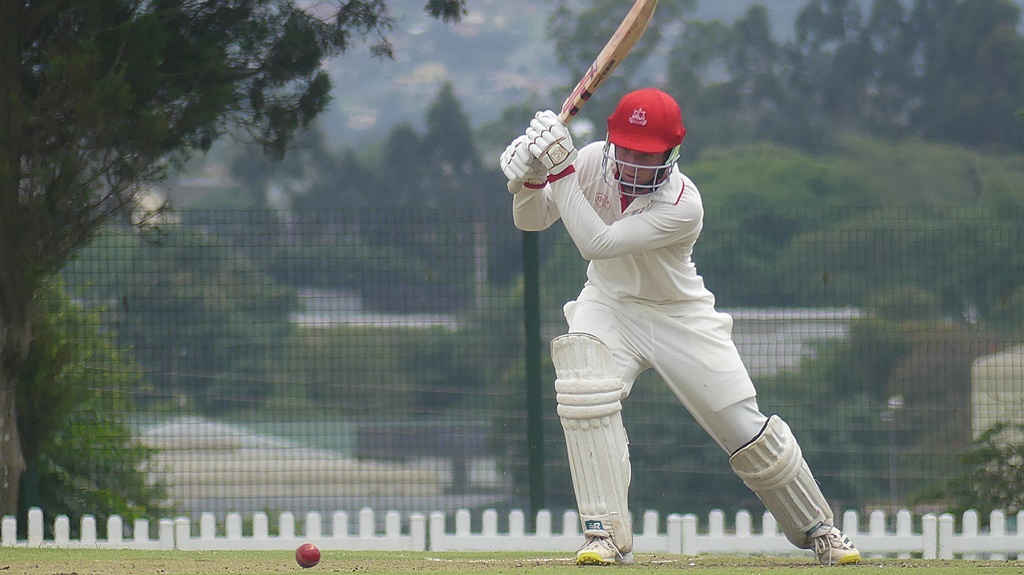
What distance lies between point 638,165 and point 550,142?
38 cm

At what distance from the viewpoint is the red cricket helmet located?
16.2ft

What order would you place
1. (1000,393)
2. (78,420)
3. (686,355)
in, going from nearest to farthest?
1. (686,355)
2. (78,420)
3. (1000,393)

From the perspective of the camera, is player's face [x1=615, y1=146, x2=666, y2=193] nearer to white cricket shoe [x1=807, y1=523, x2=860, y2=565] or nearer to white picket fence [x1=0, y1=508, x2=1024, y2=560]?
white cricket shoe [x1=807, y1=523, x2=860, y2=565]

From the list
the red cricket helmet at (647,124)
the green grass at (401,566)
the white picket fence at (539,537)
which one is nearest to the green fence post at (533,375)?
the white picket fence at (539,537)

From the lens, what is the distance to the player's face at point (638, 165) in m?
5.01

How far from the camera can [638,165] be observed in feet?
16.5

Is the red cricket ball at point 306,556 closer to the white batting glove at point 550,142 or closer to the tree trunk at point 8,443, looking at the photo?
the white batting glove at point 550,142

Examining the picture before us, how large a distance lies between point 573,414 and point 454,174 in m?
46.1

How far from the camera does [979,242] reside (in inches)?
410

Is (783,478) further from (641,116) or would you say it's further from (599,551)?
(641,116)

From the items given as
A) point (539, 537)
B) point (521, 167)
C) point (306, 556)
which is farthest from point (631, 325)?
point (539, 537)

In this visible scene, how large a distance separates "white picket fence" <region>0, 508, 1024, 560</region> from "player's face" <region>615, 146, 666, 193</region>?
340 centimetres

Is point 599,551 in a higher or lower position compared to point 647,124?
lower

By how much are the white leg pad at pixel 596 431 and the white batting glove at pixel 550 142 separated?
677mm
